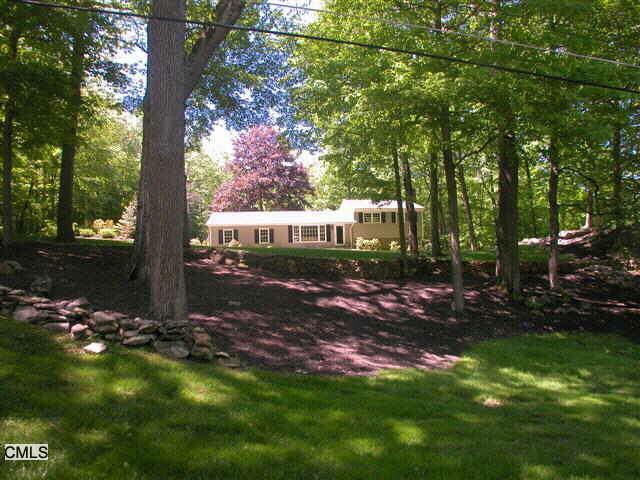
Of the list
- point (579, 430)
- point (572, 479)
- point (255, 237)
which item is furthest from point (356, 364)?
point (255, 237)

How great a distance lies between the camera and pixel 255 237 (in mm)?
32531

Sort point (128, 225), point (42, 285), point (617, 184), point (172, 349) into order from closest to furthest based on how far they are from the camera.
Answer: point (172, 349), point (42, 285), point (617, 184), point (128, 225)

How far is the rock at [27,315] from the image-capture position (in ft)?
18.7

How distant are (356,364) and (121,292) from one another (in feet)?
17.2

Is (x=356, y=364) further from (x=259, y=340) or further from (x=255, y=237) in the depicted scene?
(x=255, y=237)

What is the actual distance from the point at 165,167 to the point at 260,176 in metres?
33.4

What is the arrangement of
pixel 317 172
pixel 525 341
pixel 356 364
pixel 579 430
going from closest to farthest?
pixel 579 430
pixel 356 364
pixel 525 341
pixel 317 172

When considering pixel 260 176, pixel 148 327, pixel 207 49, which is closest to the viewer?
pixel 148 327

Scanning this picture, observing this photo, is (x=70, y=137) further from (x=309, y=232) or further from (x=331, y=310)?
(x=309, y=232)

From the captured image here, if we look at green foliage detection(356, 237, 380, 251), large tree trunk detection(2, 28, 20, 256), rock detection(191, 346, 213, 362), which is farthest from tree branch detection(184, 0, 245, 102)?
green foliage detection(356, 237, 380, 251)

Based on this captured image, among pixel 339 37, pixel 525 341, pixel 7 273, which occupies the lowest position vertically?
pixel 525 341

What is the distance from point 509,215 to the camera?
1274cm

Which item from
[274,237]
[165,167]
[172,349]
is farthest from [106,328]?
[274,237]

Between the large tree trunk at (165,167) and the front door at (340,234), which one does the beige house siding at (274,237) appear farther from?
the large tree trunk at (165,167)
